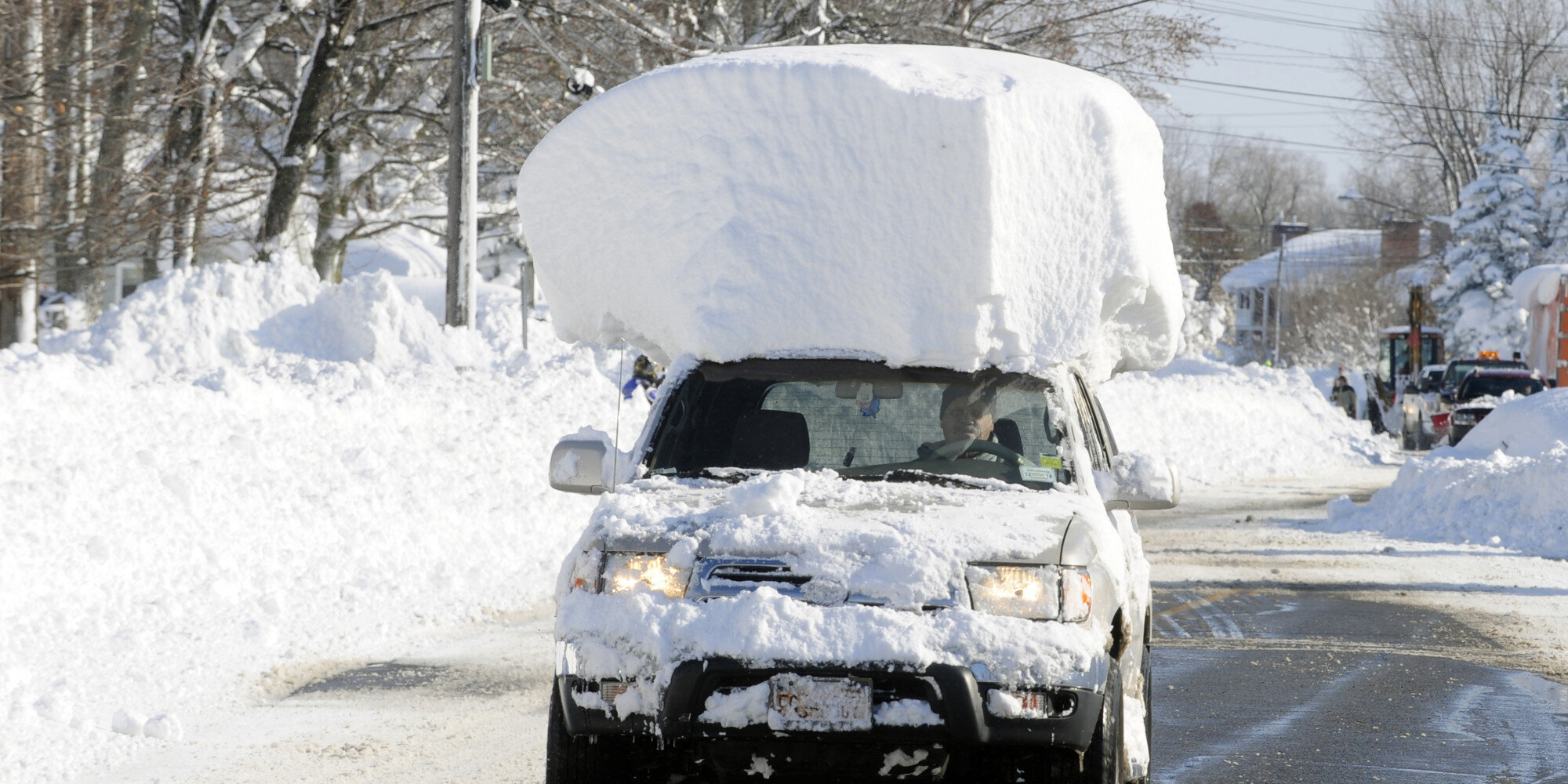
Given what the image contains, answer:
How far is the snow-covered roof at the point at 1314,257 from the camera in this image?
9681cm

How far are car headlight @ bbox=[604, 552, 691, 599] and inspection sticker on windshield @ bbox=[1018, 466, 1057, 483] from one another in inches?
57.5

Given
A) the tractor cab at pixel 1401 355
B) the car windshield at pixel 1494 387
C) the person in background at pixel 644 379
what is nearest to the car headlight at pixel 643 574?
the person in background at pixel 644 379

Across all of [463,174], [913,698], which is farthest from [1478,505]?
[913,698]

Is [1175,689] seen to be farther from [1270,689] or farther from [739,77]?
[739,77]

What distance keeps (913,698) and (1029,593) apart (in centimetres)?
47

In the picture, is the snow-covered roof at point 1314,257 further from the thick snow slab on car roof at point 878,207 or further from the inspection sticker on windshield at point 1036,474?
the inspection sticker on windshield at point 1036,474

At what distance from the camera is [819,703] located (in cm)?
457

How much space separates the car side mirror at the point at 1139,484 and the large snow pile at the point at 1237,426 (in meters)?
19.1

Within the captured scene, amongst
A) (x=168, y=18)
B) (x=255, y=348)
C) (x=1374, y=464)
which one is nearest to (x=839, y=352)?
(x=255, y=348)

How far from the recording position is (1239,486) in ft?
81.3

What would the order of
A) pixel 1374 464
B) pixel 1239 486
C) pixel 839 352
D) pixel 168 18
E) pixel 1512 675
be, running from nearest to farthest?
pixel 839 352 < pixel 1512 675 < pixel 1239 486 < pixel 168 18 < pixel 1374 464

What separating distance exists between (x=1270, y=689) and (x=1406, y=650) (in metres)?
1.91

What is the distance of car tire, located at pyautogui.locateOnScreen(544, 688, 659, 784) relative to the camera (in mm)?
4895

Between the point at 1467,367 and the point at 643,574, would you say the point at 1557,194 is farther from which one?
the point at 643,574
